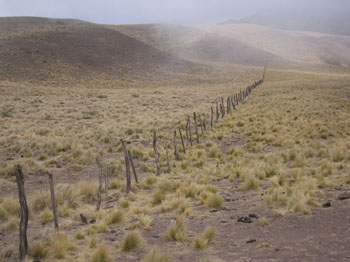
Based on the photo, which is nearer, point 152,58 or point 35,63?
point 35,63

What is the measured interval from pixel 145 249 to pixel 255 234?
2.26 metres

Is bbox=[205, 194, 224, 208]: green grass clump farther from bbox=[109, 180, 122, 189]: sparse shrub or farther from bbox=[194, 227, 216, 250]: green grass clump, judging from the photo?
bbox=[109, 180, 122, 189]: sparse shrub

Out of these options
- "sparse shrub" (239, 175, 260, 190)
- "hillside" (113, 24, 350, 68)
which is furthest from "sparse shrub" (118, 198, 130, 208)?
"hillside" (113, 24, 350, 68)

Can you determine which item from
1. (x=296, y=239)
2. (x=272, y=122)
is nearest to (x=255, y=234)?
(x=296, y=239)

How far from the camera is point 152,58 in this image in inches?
3169

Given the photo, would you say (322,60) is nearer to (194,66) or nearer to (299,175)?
(194,66)

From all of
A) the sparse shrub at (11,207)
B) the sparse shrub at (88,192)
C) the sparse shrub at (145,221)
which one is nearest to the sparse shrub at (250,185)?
the sparse shrub at (145,221)

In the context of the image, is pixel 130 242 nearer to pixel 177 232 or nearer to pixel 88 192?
pixel 177 232

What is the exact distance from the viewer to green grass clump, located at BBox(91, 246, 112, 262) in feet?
17.0

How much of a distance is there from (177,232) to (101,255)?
161cm

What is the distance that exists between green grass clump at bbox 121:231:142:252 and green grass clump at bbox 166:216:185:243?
63cm

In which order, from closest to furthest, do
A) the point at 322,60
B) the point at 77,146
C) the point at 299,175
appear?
the point at 299,175, the point at 77,146, the point at 322,60

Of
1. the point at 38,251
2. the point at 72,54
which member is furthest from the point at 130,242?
the point at 72,54

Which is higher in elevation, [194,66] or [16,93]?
[194,66]
